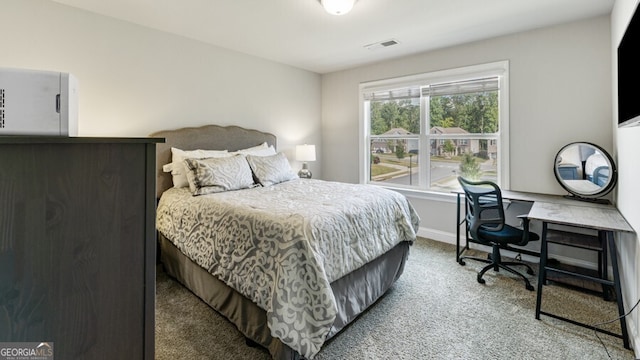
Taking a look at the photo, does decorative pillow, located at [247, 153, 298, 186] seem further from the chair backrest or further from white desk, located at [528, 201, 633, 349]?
white desk, located at [528, 201, 633, 349]

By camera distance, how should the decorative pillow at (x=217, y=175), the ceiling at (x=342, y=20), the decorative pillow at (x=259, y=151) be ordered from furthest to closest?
the decorative pillow at (x=259, y=151)
the decorative pillow at (x=217, y=175)
the ceiling at (x=342, y=20)

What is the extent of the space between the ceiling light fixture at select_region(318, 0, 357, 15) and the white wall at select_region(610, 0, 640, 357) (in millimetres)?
1717

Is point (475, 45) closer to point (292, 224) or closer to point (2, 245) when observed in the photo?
point (292, 224)

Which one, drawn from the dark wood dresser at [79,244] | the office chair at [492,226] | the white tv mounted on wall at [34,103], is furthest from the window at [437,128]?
the white tv mounted on wall at [34,103]

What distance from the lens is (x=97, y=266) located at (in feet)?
2.81

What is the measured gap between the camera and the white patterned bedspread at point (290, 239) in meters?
1.55

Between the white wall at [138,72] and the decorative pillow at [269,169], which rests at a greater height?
the white wall at [138,72]

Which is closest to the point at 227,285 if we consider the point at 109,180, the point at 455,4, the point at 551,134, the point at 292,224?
the point at 292,224

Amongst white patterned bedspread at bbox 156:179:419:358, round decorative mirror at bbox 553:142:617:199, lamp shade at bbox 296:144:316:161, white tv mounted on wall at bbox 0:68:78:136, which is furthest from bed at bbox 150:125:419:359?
round decorative mirror at bbox 553:142:617:199

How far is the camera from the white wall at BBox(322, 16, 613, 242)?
2.69 metres

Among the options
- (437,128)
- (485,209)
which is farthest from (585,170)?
(437,128)

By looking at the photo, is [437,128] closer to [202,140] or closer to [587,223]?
[587,223]

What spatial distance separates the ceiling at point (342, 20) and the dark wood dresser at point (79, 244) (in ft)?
7.05

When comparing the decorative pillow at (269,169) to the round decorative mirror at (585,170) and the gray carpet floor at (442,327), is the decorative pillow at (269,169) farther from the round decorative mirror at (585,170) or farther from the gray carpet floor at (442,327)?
the round decorative mirror at (585,170)
